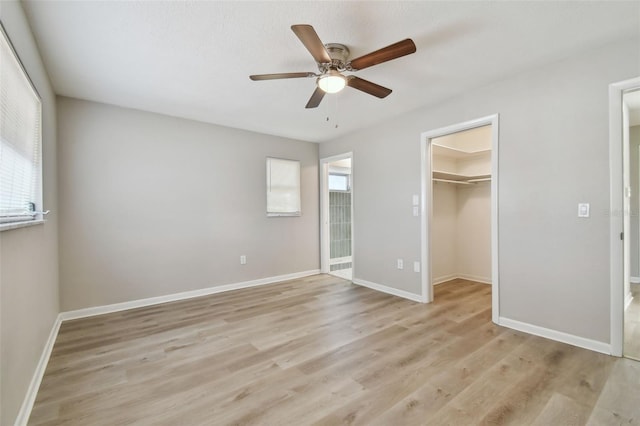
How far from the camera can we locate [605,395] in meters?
1.75

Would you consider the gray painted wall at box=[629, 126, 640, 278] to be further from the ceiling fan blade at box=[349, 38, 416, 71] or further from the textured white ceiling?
the ceiling fan blade at box=[349, 38, 416, 71]

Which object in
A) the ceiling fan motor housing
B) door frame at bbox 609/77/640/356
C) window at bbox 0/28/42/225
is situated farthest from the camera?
door frame at bbox 609/77/640/356

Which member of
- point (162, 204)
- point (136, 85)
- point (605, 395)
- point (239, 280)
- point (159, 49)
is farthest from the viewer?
point (239, 280)

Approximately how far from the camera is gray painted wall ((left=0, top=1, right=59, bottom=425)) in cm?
138

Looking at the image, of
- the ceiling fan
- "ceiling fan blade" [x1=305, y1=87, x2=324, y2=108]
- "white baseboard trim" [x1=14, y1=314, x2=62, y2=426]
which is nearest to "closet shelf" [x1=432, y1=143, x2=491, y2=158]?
the ceiling fan

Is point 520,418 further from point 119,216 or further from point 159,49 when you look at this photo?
point 119,216

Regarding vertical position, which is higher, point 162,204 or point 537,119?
point 537,119

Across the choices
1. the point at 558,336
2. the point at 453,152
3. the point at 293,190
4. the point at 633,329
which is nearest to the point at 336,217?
the point at 293,190

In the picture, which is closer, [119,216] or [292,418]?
[292,418]

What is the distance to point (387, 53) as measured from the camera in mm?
1871

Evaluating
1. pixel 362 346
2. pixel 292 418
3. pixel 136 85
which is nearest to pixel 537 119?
pixel 362 346

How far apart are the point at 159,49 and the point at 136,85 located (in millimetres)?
837

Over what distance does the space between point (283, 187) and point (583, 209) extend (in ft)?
12.2

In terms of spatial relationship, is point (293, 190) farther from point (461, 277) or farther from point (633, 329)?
point (633, 329)
